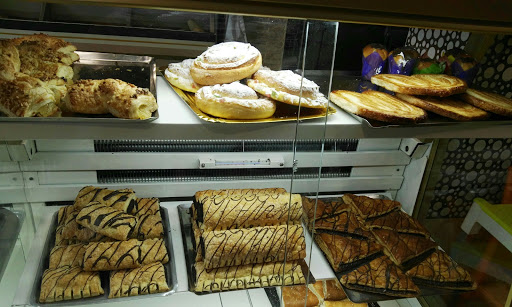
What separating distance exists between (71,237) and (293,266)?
2.54ft

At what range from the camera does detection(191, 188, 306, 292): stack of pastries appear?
1.43 metres

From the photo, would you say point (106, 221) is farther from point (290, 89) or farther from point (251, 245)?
point (290, 89)

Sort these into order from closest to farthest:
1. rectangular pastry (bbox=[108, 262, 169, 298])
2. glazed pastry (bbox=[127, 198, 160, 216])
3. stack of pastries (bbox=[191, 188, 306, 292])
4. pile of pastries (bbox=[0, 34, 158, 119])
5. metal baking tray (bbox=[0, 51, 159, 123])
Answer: pile of pastries (bbox=[0, 34, 158, 119])
metal baking tray (bbox=[0, 51, 159, 123])
rectangular pastry (bbox=[108, 262, 169, 298])
stack of pastries (bbox=[191, 188, 306, 292])
glazed pastry (bbox=[127, 198, 160, 216])

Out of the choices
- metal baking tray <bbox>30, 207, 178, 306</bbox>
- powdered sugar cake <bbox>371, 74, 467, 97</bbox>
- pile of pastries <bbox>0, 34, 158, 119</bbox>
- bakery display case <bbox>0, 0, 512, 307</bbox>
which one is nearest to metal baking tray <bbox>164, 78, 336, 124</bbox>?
bakery display case <bbox>0, 0, 512, 307</bbox>

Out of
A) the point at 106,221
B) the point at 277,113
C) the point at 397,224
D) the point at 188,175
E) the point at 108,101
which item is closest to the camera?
the point at 108,101

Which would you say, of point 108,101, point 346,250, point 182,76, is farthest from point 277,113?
point 346,250

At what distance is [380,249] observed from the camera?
166cm

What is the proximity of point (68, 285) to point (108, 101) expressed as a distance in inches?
24.4

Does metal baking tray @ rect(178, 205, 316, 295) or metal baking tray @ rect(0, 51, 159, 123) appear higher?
metal baking tray @ rect(0, 51, 159, 123)

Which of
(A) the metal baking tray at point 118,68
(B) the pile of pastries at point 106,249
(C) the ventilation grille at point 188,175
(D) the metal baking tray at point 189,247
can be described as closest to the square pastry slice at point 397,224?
(C) the ventilation grille at point 188,175

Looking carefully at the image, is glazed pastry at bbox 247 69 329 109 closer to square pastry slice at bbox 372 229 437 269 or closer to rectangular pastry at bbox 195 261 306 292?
rectangular pastry at bbox 195 261 306 292

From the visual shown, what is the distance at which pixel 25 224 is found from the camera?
5.09 ft

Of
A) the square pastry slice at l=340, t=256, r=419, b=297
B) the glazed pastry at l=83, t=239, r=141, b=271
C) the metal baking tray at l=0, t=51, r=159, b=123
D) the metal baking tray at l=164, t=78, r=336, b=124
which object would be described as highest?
the metal baking tray at l=0, t=51, r=159, b=123

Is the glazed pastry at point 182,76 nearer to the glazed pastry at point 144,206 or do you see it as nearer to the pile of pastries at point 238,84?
the pile of pastries at point 238,84
